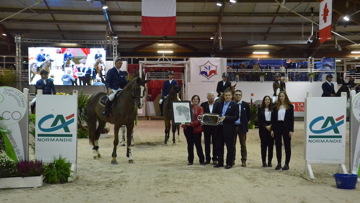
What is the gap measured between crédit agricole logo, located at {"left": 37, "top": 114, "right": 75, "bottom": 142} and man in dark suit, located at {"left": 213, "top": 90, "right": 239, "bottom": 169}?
10.0 feet

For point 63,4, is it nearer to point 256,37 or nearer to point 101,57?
point 101,57

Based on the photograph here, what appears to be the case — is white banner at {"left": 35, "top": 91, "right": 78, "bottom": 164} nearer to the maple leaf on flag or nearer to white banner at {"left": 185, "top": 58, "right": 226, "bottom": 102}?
the maple leaf on flag

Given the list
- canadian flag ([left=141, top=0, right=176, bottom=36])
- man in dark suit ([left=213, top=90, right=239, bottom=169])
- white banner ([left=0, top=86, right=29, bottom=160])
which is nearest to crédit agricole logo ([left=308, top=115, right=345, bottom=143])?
man in dark suit ([left=213, top=90, right=239, bottom=169])

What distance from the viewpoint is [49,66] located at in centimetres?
2098

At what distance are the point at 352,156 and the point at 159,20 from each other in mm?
11111

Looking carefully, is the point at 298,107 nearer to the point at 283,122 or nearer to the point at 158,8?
the point at 158,8

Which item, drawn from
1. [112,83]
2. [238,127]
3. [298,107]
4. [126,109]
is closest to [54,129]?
[126,109]

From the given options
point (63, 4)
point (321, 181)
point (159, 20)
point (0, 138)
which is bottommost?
point (321, 181)

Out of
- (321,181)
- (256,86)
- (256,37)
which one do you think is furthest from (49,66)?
(321,181)

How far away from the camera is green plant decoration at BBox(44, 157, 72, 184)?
6.54 metres

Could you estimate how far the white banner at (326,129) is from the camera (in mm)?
7238

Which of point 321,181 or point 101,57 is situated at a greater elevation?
point 101,57

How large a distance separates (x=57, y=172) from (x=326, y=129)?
4925 millimetres

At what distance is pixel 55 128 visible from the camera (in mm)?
6977
